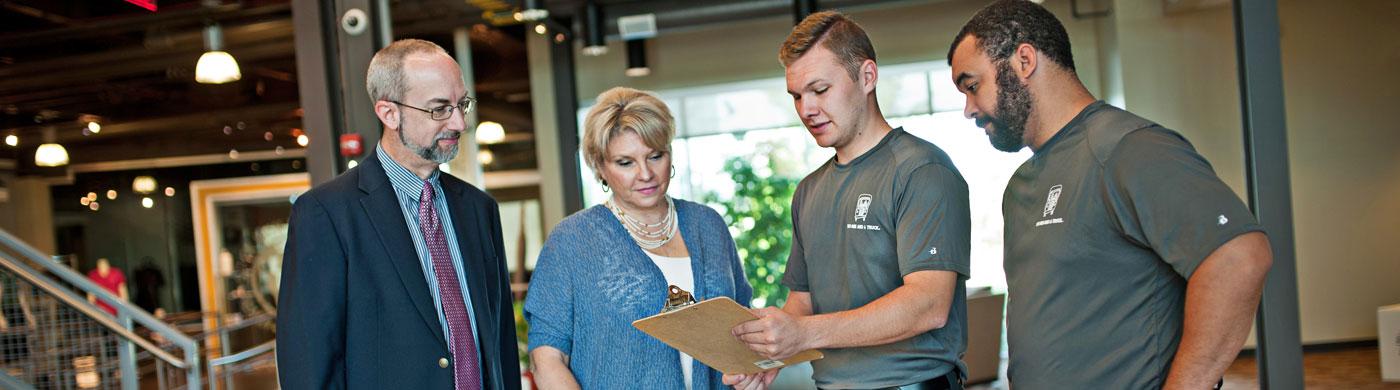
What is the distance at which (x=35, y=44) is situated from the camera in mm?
4969

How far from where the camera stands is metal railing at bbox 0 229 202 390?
5.07 meters

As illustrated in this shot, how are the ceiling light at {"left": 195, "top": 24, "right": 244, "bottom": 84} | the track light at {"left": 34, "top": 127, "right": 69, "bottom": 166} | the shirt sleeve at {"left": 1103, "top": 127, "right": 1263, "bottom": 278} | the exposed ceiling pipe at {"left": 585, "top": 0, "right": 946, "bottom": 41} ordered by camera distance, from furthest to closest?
the exposed ceiling pipe at {"left": 585, "top": 0, "right": 946, "bottom": 41} → the track light at {"left": 34, "top": 127, "right": 69, "bottom": 166} → the ceiling light at {"left": 195, "top": 24, "right": 244, "bottom": 84} → the shirt sleeve at {"left": 1103, "top": 127, "right": 1263, "bottom": 278}

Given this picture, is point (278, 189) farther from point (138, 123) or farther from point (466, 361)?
point (466, 361)

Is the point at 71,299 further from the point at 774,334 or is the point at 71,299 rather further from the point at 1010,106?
the point at 1010,106

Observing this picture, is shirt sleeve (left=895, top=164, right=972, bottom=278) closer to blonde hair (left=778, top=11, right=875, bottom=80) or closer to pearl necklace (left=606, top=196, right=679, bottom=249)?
blonde hair (left=778, top=11, right=875, bottom=80)

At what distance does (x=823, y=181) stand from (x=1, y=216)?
605 cm

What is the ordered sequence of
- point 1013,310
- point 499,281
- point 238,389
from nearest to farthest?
1. point 1013,310
2. point 499,281
3. point 238,389

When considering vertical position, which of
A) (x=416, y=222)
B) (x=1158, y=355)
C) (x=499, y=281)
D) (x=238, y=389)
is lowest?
(x=238, y=389)

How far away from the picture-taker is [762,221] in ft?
24.8

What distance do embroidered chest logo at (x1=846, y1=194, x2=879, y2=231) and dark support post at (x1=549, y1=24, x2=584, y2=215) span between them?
590cm

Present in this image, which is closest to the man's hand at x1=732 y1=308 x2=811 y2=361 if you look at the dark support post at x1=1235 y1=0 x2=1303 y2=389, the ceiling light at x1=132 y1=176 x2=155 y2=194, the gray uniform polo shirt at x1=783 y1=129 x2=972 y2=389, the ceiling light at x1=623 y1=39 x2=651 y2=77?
the gray uniform polo shirt at x1=783 y1=129 x2=972 y2=389

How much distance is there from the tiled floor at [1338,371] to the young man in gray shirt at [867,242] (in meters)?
2.17

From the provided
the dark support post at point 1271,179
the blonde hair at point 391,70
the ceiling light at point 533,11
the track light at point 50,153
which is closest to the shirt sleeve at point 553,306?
the blonde hair at point 391,70

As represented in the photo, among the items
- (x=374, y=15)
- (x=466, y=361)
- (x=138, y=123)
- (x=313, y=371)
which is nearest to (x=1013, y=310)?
(x=466, y=361)
